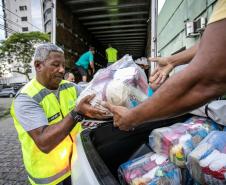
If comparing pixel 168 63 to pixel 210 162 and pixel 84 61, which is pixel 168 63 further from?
pixel 84 61

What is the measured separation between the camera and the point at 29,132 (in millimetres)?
1765

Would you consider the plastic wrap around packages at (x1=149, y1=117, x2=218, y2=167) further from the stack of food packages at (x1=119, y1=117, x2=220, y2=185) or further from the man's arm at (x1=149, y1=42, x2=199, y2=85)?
the man's arm at (x1=149, y1=42, x2=199, y2=85)

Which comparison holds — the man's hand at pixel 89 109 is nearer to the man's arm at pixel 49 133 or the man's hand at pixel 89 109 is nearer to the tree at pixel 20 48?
the man's arm at pixel 49 133

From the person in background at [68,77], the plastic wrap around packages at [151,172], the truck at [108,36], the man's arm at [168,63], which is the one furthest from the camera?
the person in background at [68,77]

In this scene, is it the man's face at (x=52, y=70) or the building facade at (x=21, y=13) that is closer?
the man's face at (x=52, y=70)

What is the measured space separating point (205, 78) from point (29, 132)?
4.31ft

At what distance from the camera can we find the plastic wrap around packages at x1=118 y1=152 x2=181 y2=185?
3.95ft

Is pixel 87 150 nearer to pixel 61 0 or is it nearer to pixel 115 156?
pixel 115 156

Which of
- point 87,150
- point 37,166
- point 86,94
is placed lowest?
point 37,166

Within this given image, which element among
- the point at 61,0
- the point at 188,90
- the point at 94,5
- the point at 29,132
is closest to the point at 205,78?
the point at 188,90

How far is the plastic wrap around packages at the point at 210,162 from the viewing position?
40.8 inches

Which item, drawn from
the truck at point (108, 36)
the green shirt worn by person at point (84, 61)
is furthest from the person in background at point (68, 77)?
the green shirt worn by person at point (84, 61)

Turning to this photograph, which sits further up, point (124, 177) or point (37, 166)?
point (124, 177)

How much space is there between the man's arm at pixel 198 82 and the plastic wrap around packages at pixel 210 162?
11.2 inches
